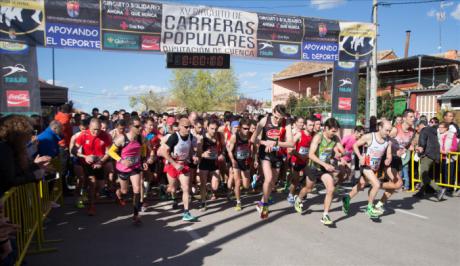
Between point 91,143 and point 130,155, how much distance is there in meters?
1.20

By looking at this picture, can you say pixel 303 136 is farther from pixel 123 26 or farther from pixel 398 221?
pixel 123 26

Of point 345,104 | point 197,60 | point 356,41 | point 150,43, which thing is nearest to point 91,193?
point 150,43

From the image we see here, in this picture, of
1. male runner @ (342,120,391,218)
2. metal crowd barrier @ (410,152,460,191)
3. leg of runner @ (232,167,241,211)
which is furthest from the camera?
metal crowd barrier @ (410,152,460,191)

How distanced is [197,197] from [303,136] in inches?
111

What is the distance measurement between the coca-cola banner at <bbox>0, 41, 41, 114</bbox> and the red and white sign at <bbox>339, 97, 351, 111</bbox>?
9.71m

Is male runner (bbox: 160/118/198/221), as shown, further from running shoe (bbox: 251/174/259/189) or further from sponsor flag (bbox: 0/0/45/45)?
sponsor flag (bbox: 0/0/45/45)

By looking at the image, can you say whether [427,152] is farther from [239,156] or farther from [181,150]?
[181,150]

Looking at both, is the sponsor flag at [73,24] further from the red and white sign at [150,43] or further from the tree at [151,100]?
the tree at [151,100]

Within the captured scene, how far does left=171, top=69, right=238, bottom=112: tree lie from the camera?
6337cm

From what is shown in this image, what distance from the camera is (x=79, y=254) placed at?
480cm

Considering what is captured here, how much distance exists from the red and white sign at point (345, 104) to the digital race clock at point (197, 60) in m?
4.33

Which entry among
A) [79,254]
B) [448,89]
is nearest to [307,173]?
[79,254]

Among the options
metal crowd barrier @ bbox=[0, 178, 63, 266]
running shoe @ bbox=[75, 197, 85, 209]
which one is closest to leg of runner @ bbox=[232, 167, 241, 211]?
running shoe @ bbox=[75, 197, 85, 209]

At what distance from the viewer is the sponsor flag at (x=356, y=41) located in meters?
12.7
